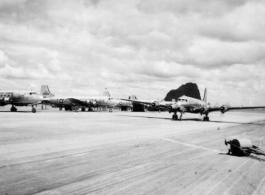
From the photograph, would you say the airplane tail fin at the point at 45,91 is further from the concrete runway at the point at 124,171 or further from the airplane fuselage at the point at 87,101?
the concrete runway at the point at 124,171

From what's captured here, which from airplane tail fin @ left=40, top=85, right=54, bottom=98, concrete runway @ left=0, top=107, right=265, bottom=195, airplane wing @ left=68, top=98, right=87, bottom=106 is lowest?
concrete runway @ left=0, top=107, right=265, bottom=195

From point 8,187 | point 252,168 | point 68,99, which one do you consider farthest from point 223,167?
point 68,99

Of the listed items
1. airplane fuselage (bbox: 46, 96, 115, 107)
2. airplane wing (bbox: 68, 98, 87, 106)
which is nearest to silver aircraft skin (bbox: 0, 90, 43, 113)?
Result: airplane wing (bbox: 68, 98, 87, 106)

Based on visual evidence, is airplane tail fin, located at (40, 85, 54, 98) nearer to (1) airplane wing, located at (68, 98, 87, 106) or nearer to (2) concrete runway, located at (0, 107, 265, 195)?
(1) airplane wing, located at (68, 98, 87, 106)

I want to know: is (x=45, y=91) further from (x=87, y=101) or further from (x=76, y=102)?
(x=87, y=101)

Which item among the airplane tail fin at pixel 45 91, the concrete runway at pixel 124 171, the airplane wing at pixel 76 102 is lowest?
the concrete runway at pixel 124 171

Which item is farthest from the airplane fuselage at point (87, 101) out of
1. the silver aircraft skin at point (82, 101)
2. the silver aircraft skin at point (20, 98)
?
the silver aircraft skin at point (20, 98)

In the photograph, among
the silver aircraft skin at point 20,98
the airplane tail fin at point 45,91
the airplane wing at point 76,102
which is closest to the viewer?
the silver aircraft skin at point 20,98

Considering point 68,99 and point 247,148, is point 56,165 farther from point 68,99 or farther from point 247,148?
point 68,99

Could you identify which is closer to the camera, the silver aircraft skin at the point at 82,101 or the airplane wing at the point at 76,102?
the airplane wing at the point at 76,102

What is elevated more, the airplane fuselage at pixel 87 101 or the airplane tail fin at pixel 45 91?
the airplane tail fin at pixel 45 91

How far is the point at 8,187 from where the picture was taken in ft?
19.4

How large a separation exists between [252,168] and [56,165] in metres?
7.36

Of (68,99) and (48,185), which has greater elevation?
(68,99)
